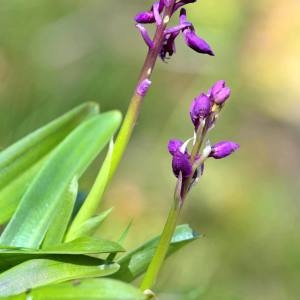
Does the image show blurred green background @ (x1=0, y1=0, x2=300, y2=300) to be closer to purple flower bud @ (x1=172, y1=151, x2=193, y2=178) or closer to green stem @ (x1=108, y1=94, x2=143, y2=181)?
green stem @ (x1=108, y1=94, x2=143, y2=181)

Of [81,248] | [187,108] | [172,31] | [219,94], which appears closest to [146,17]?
[172,31]

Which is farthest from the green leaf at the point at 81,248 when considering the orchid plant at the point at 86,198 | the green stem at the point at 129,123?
the green stem at the point at 129,123

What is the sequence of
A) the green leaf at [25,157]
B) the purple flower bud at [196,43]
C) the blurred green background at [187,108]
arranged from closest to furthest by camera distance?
the purple flower bud at [196,43]
the green leaf at [25,157]
the blurred green background at [187,108]

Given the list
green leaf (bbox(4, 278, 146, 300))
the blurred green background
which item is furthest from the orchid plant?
the blurred green background

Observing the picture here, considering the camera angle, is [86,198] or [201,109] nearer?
[201,109]

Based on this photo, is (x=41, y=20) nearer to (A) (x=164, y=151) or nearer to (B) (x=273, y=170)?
(A) (x=164, y=151)

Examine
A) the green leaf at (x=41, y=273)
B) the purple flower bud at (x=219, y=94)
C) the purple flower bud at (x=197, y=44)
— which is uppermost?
the purple flower bud at (x=197, y=44)

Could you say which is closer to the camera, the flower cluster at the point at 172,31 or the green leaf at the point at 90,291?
the green leaf at the point at 90,291

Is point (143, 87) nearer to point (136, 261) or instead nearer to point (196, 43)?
point (196, 43)

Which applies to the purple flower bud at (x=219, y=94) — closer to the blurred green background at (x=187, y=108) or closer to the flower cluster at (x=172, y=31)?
the flower cluster at (x=172, y=31)

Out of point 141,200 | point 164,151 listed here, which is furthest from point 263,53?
point 141,200
